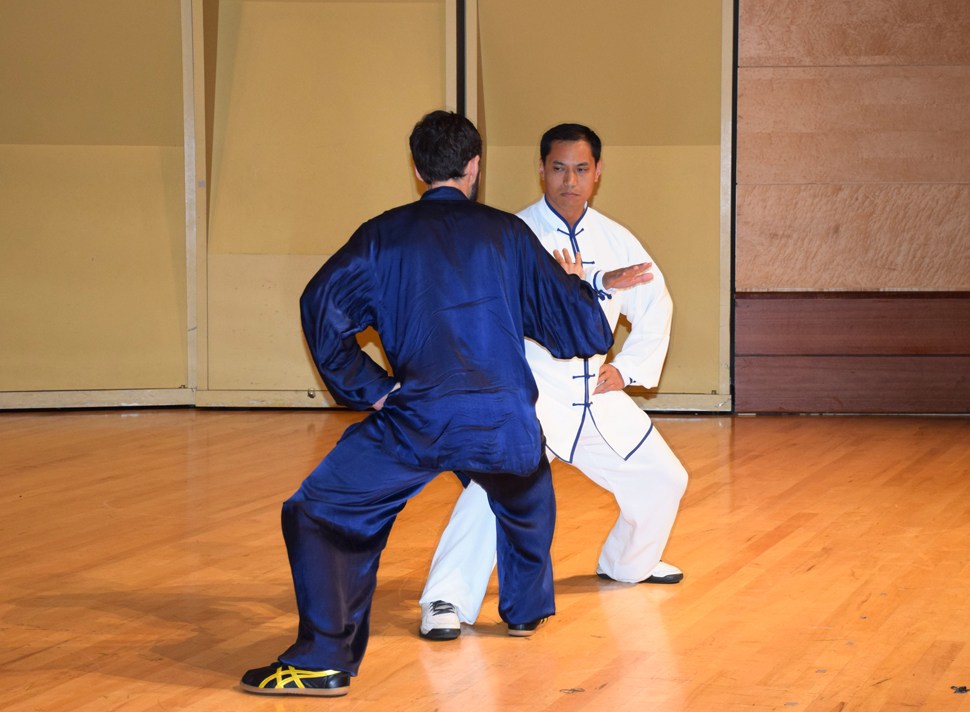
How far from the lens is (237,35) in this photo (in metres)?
6.74

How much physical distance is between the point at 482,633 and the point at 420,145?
3.78 ft

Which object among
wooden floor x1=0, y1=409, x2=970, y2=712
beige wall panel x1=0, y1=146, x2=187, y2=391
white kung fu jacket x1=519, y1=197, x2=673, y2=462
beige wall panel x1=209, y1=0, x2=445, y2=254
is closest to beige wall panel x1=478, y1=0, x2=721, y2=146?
beige wall panel x1=209, y1=0, x2=445, y2=254

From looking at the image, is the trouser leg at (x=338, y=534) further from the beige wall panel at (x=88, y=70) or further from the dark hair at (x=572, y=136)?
the beige wall panel at (x=88, y=70)

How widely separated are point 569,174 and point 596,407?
598 millimetres

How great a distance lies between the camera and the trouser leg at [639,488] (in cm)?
315

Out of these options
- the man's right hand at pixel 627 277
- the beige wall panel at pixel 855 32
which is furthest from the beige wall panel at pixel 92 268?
the man's right hand at pixel 627 277

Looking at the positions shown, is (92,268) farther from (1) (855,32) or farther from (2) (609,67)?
(1) (855,32)

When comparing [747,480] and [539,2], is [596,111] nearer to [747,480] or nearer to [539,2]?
[539,2]

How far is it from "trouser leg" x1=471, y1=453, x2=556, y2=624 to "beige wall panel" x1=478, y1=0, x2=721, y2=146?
4.28 metres

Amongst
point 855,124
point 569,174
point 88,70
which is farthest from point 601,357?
point 88,70

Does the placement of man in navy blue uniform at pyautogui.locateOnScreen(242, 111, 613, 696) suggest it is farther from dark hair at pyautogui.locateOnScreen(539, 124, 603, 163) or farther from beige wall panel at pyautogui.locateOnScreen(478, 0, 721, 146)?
beige wall panel at pyautogui.locateOnScreen(478, 0, 721, 146)

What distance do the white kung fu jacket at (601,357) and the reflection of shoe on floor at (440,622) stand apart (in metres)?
0.49

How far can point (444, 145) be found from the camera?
8.15ft

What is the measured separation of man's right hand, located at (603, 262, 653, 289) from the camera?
271 centimetres
